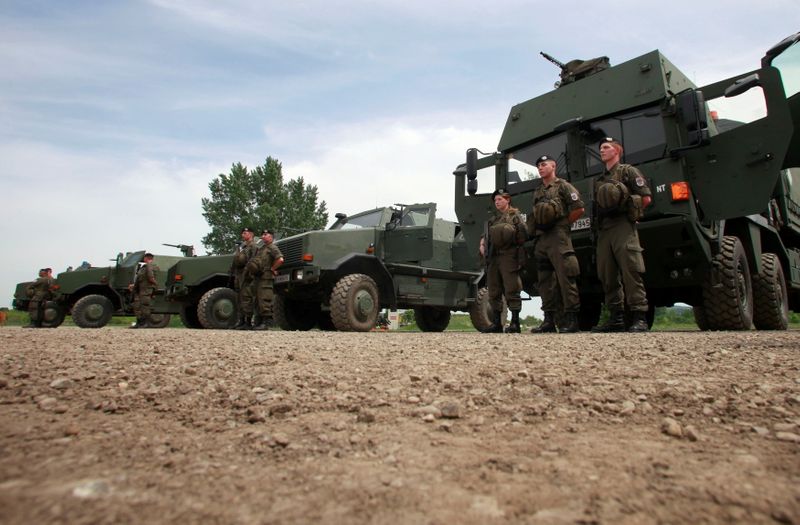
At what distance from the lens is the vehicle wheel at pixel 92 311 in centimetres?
1094

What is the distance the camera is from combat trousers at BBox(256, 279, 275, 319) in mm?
7316

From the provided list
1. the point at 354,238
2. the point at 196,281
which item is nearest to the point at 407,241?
the point at 354,238

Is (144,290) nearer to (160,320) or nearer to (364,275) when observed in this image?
(160,320)

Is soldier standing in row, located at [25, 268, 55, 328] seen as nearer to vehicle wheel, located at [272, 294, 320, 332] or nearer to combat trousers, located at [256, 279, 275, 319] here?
vehicle wheel, located at [272, 294, 320, 332]

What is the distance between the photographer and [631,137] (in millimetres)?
5082

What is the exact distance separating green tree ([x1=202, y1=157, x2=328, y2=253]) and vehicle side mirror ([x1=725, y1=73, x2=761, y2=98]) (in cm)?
2837

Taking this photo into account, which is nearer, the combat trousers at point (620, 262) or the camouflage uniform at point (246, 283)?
the combat trousers at point (620, 262)

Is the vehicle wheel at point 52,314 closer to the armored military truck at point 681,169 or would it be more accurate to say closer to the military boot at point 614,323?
the armored military truck at point 681,169

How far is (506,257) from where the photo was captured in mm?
5453

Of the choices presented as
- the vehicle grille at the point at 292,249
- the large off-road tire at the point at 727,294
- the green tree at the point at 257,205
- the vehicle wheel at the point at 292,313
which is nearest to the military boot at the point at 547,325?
the large off-road tire at the point at 727,294

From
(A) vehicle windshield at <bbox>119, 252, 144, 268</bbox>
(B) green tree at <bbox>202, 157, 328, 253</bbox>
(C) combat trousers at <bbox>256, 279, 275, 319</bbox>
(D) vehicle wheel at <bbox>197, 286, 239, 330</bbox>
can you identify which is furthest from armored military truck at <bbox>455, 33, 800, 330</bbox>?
(B) green tree at <bbox>202, 157, 328, 253</bbox>

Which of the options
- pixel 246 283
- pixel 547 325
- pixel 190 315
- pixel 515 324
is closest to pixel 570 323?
pixel 547 325

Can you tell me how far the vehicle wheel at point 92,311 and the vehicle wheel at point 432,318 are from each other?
22.9 feet

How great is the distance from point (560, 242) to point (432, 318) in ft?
15.9
